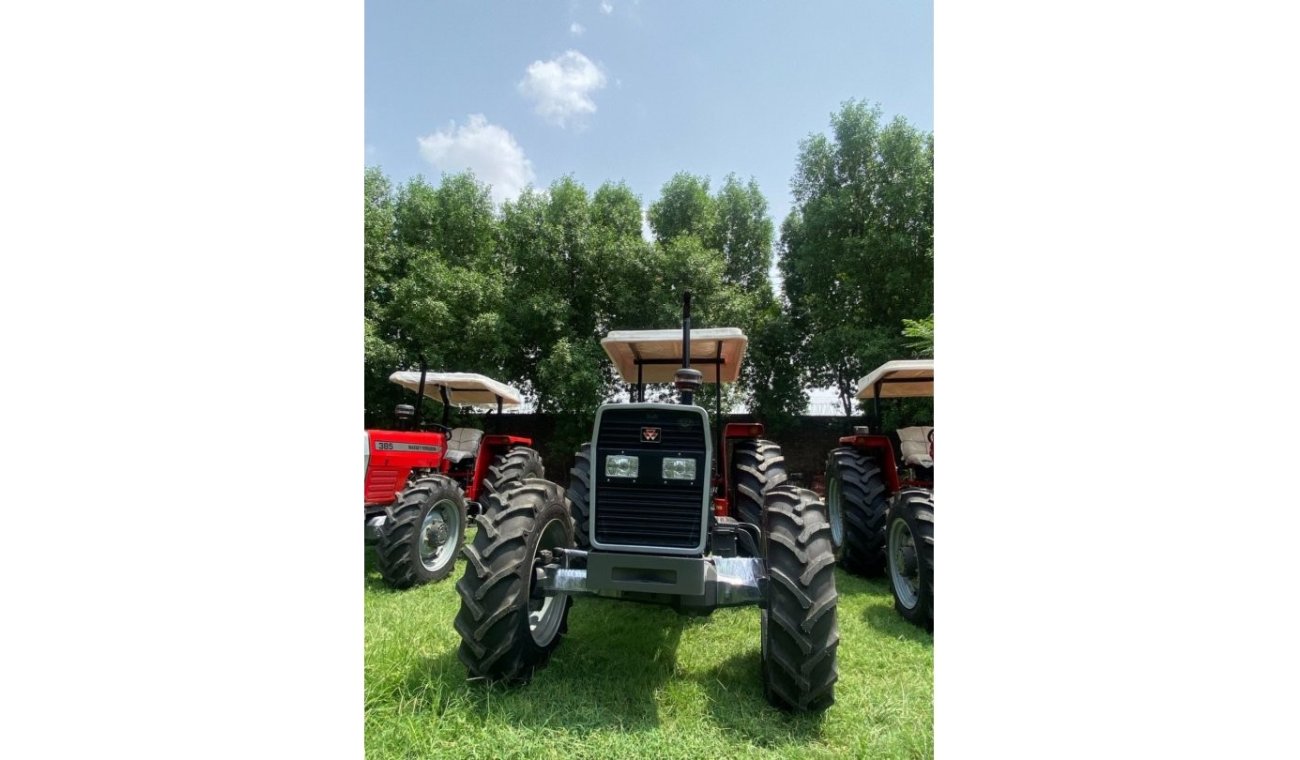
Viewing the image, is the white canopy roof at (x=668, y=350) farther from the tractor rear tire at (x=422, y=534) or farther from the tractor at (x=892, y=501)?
the tractor rear tire at (x=422, y=534)

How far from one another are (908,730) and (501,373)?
11.0m

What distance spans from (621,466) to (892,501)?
2559mm

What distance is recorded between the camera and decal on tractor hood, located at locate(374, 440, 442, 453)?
5.38 meters

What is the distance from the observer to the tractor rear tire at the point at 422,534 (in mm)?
4555

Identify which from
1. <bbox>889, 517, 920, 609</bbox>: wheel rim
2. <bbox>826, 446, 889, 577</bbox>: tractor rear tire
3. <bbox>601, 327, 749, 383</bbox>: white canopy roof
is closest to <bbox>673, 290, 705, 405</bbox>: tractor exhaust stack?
<bbox>601, 327, 749, 383</bbox>: white canopy roof

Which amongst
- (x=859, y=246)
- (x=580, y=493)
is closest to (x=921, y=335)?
(x=859, y=246)

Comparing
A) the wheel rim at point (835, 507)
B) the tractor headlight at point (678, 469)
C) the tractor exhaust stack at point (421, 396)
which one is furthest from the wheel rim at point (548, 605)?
the wheel rim at point (835, 507)

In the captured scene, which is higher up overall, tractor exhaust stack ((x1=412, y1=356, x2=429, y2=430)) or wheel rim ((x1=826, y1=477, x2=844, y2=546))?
tractor exhaust stack ((x1=412, y1=356, x2=429, y2=430))

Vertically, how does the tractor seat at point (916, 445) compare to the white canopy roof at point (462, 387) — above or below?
below

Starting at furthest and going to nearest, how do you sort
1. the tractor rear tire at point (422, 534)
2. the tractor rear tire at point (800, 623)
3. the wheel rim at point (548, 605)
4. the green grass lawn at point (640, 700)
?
the tractor rear tire at point (422, 534) < the wheel rim at point (548, 605) < the tractor rear tire at point (800, 623) < the green grass lawn at point (640, 700)

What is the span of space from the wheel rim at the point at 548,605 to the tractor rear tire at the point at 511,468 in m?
2.35

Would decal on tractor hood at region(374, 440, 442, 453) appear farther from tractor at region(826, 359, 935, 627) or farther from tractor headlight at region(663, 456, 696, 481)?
tractor at region(826, 359, 935, 627)

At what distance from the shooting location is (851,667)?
312cm

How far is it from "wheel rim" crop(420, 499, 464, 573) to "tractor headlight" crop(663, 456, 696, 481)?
9.12 feet
